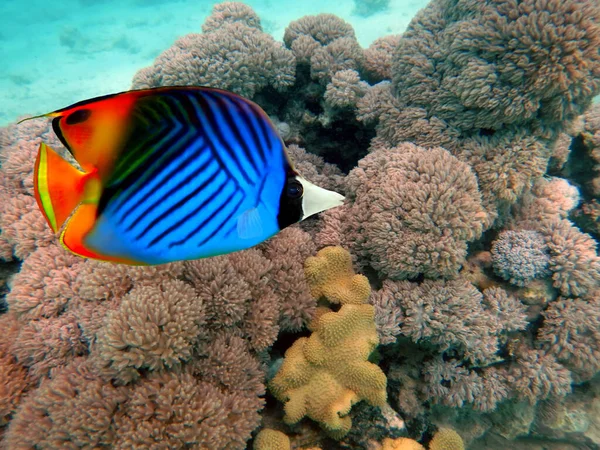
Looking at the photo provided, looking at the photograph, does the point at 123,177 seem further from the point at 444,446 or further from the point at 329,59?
the point at 329,59

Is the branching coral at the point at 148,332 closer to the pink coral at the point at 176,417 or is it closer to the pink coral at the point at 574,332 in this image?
the pink coral at the point at 176,417

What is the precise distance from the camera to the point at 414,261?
3029mm

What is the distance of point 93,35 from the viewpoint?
27062mm

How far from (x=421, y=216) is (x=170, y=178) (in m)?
2.58

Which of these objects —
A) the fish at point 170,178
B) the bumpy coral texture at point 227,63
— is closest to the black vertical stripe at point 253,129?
the fish at point 170,178

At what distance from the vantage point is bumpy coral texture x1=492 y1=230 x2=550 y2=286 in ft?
11.0

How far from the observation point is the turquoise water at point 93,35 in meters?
19.8

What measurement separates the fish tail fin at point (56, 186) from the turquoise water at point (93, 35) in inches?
745

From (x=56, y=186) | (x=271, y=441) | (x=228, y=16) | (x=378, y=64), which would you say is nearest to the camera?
(x=56, y=186)

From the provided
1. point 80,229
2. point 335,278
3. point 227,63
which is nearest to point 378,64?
point 227,63

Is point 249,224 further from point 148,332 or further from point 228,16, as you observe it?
point 228,16

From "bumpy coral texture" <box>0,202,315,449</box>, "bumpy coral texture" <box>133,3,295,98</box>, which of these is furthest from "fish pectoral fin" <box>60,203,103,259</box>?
"bumpy coral texture" <box>133,3,295,98</box>

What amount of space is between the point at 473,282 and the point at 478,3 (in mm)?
2847

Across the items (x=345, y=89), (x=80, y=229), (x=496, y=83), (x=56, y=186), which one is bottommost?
(x=345, y=89)
